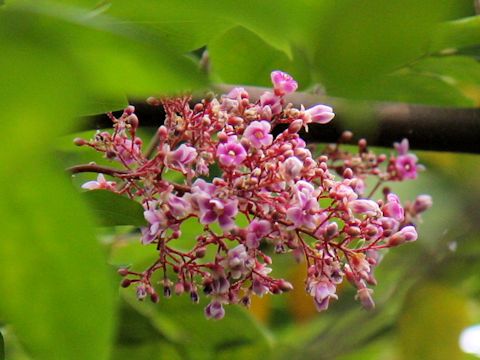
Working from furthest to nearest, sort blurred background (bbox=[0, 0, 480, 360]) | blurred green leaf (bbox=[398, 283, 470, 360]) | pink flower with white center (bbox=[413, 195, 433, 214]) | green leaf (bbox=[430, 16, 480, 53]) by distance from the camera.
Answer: green leaf (bbox=[430, 16, 480, 53]) < pink flower with white center (bbox=[413, 195, 433, 214]) < blurred green leaf (bbox=[398, 283, 470, 360]) < blurred background (bbox=[0, 0, 480, 360])

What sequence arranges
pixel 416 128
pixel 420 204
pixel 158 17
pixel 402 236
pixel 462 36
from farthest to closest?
1. pixel 416 128
2. pixel 462 36
3. pixel 420 204
4. pixel 402 236
5. pixel 158 17

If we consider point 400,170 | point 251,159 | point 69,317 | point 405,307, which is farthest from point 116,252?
point 69,317

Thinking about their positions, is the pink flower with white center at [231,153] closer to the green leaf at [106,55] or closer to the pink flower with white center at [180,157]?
the pink flower with white center at [180,157]

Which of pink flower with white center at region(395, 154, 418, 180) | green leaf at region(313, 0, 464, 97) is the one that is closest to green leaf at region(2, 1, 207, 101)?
green leaf at region(313, 0, 464, 97)

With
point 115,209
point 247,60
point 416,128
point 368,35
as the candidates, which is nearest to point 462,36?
point 416,128

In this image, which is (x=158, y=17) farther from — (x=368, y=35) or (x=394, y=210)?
(x=394, y=210)

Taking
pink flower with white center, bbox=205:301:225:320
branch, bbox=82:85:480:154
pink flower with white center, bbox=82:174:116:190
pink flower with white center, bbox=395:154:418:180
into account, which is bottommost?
pink flower with white center, bbox=395:154:418:180

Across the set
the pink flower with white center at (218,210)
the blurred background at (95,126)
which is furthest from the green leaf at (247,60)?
the pink flower with white center at (218,210)

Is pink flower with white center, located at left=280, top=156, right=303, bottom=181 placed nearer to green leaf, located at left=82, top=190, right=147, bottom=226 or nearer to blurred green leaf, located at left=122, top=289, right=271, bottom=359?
green leaf, located at left=82, top=190, right=147, bottom=226
